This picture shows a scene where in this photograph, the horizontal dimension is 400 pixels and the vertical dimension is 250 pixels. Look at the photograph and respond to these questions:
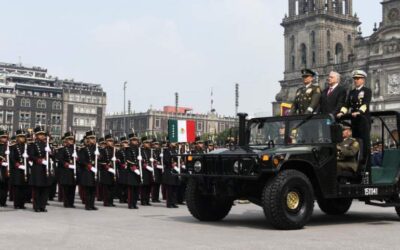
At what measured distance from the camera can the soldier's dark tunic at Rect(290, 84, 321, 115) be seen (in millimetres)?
11492

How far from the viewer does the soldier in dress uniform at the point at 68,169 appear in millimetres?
15391

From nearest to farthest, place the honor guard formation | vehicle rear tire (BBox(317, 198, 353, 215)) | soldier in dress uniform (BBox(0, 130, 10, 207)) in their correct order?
vehicle rear tire (BBox(317, 198, 353, 215))
the honor guard formation
soldier in dress uniform (BBox(0, 130, 10, 207))

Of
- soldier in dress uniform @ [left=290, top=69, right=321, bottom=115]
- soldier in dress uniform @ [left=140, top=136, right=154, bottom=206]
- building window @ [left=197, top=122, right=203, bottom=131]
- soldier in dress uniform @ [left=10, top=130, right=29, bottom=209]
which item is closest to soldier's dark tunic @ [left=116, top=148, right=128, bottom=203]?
soldier in dress uniform @ [left=140, top=136, right=154, bottom=206]

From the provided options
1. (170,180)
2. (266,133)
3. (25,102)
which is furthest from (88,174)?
(25,102)

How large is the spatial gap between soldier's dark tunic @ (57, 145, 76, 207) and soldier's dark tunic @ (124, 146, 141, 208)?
56.9 inches

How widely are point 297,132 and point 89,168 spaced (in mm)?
6317

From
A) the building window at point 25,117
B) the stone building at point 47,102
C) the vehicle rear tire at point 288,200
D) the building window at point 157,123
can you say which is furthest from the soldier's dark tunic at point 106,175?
the building window at point 157,123

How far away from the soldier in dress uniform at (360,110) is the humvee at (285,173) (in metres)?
0.18

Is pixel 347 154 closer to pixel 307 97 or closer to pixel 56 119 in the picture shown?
pixel 307 97

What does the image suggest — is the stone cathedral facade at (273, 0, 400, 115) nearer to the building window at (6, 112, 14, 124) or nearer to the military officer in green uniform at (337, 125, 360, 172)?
the building window at (6, 112, 14, 124)

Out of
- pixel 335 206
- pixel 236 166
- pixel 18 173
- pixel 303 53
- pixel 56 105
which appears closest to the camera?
pixel 236 166

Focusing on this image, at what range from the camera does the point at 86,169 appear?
1499 centimetres

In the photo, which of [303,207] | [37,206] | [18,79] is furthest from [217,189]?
[18,79]

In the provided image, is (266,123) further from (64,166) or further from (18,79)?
(18,79)
